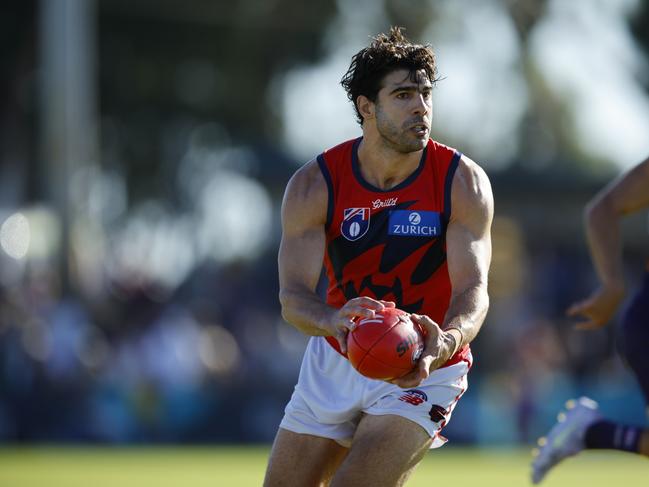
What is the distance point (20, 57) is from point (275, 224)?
1255 cm

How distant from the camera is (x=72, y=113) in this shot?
2525 cm

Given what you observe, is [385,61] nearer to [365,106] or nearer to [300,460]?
[365,106]

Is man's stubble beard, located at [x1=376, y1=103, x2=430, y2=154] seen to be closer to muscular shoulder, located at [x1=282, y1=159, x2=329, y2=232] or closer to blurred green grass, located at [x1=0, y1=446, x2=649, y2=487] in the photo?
muscular shoulder, located at [x1=282, y1=159, x2=329, y2=232]

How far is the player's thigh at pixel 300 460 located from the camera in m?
7.51

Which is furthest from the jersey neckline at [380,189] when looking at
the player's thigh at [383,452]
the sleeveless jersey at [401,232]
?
the player's thigh at [383,452]

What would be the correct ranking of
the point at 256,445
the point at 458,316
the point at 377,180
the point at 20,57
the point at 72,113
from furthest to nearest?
1. the point at 20,57
2. the point at 72,113
3. the point at 256,445
4. the point at 377,180
5. the point at 458,316

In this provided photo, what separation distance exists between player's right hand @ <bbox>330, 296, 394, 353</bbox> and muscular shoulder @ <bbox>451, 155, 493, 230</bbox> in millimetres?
770

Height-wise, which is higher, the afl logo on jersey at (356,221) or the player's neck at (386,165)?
the player's neck at (386,165)

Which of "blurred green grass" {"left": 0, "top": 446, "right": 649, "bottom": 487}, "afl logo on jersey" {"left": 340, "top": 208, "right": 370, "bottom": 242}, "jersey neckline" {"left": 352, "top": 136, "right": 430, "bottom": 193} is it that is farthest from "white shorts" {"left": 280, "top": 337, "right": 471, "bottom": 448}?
"blurred green grass" {"left": 0, "top": 446, "right": 649, "bottom": 487}

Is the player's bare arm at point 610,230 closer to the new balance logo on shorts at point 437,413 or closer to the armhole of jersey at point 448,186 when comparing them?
the armhole of jersey at point 448,186

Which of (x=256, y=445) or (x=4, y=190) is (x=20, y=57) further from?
(x=256, y=445)

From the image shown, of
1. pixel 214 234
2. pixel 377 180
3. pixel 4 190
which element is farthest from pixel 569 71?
pixel 377 180

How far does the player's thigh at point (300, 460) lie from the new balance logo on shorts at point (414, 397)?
0.56 m

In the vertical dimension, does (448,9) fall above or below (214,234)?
above
